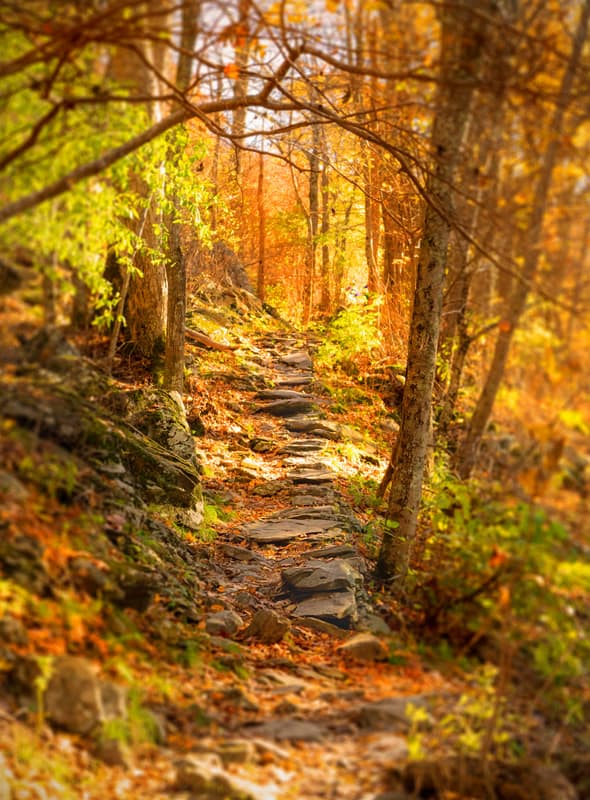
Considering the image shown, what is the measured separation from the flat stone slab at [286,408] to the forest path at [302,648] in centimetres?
136

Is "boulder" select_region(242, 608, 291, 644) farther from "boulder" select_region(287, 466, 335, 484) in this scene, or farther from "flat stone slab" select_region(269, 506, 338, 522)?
"boulder" select_region(287, 466, 335, 484)

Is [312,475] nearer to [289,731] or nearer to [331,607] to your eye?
[331,607]

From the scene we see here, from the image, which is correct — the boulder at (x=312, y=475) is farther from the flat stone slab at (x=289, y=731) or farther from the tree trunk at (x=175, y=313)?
the flat stone slab at (x=289, y=731)

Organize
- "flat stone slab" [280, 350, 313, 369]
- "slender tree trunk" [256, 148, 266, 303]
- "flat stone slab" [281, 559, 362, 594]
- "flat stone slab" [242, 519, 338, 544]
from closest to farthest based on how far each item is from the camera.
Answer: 1. "flat stone slab" [281, 559, 362, 594]
2. "flat stone slab" [242, 519, 338, 544]
3. "flat stone slab" [280, 350, 313, 369]
4. "slender tree trunk" [256, 148, 266, 303]

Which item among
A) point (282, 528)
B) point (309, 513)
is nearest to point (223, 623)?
point (282, 528)

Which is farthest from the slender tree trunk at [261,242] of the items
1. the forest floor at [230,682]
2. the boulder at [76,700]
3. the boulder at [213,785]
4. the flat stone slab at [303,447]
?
the boulder at [213,785]

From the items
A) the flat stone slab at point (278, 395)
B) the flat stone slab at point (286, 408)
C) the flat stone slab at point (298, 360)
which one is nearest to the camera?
the flat stone slab at point (286, 408)

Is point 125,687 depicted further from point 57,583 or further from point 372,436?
point 372,436

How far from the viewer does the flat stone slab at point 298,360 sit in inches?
616

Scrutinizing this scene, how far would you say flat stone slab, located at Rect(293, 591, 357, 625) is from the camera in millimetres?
5914

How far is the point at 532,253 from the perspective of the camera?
396cm

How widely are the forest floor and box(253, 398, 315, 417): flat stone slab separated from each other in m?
5.39

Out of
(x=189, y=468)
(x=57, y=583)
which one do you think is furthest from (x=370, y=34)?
(x=189, y=468)

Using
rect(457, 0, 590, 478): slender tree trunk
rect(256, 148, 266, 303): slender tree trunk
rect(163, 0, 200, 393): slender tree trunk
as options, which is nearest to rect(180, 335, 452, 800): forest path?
rect(163, 0, 200, 393): slender tree trunk
